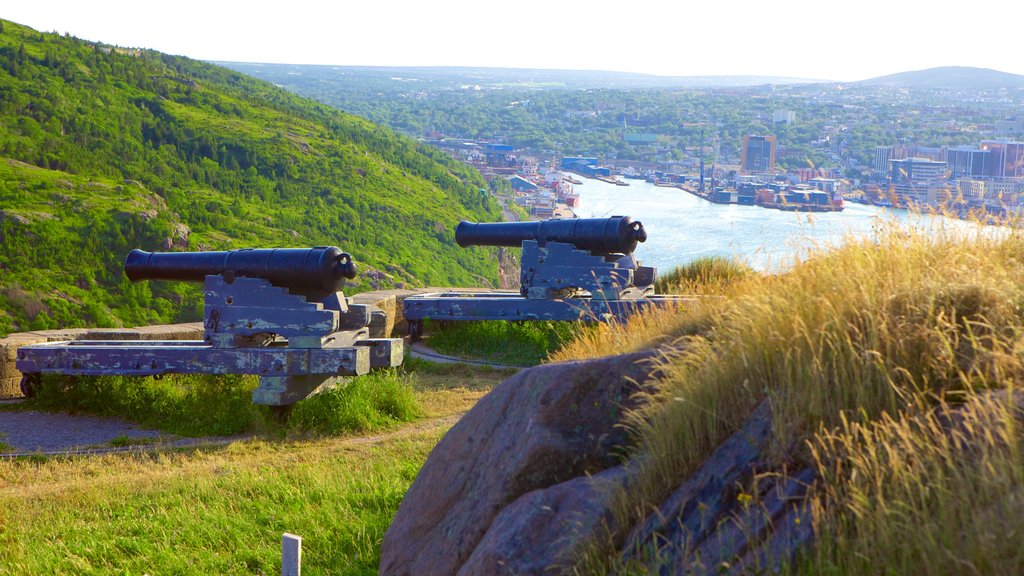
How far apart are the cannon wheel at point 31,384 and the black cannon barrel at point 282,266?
1532 mm

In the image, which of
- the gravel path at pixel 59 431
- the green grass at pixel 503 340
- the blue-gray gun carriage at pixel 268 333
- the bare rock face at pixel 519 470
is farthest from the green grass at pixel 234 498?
the green grass at pixel 503 340

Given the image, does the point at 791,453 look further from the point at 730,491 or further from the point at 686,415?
the point at 686,415

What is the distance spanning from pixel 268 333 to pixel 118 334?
240 centimetres

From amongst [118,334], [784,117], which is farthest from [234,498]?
[784,117]

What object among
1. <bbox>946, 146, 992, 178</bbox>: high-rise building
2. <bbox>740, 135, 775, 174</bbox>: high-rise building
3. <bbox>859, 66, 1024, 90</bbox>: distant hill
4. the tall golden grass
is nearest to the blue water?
the tall golden grass

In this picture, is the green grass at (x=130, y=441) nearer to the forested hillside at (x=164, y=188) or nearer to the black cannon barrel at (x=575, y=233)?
the black cannon barrel at (x=575, y=233)

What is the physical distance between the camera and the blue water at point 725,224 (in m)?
4.42

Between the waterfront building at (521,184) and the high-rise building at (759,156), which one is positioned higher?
the high-rise building at (759,156)

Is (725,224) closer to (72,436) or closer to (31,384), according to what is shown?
(31,384)

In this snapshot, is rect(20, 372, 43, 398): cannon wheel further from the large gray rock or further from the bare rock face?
the large gray rock

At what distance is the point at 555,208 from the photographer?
42625 mm

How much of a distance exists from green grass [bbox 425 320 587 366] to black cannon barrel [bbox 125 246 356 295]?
9.79ft

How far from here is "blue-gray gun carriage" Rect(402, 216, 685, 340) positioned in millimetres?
10281

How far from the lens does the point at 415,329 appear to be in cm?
1133
